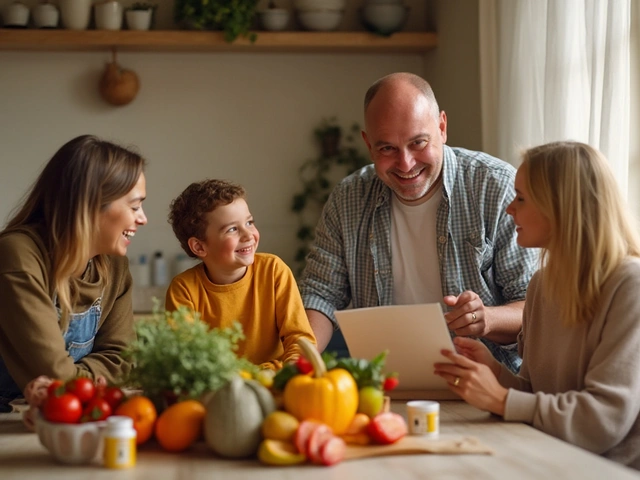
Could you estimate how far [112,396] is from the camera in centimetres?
161

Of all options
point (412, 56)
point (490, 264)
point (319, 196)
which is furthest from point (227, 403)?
point (412, 56)

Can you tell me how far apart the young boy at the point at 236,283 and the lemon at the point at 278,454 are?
34.2 inches

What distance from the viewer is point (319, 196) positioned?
5.32 meters

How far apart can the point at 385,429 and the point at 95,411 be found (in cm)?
50

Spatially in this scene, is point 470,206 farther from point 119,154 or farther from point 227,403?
point 227,403

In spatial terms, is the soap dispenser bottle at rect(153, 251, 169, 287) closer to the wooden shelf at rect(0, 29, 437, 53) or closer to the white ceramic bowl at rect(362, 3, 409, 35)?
the wooden shelf at rect(0, 29, 437, 53)

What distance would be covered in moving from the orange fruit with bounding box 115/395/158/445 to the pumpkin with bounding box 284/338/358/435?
24 centimetres

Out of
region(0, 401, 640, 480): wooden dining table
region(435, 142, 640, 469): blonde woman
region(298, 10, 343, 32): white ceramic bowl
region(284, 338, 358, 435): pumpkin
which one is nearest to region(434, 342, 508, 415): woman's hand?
region(435, 142, 640, 469): blonde woman

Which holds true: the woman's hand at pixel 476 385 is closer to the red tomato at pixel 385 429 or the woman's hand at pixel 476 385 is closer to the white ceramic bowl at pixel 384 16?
the red tomato at pixel 385 429

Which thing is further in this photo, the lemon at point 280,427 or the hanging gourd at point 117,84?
the hanging gourd at point 117,84

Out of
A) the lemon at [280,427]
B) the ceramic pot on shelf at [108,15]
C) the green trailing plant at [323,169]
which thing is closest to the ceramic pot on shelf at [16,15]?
the ceramic pot on shelf at [108,15]

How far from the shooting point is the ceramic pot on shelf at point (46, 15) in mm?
4879

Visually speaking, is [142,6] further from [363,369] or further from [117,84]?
[363,369]

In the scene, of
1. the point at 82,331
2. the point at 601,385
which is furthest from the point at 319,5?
the point at 601,385
